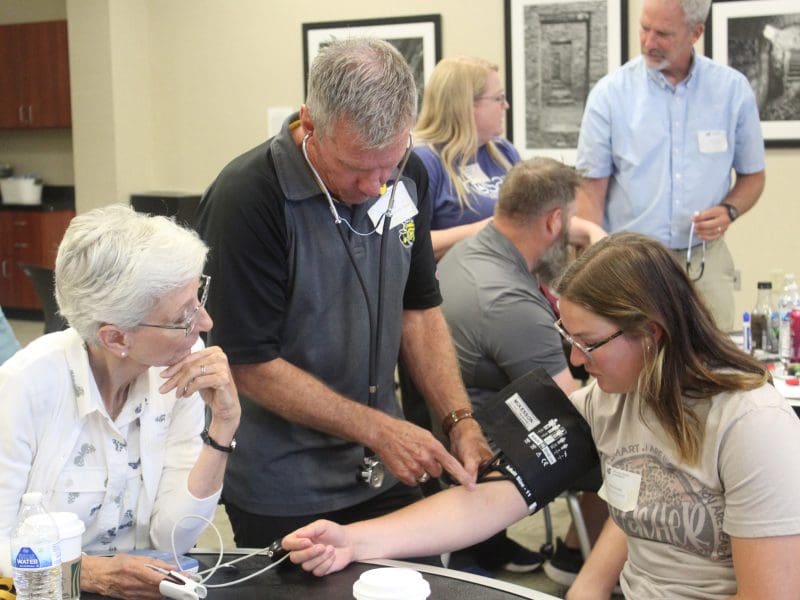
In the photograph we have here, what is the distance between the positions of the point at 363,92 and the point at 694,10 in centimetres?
218

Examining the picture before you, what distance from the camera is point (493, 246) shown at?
276cm

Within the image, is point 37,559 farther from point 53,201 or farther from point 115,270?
point 53,201

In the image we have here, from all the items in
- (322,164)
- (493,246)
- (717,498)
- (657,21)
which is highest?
(657,21)

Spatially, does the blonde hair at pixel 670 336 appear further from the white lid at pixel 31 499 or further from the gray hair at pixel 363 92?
the white lid at pixel 31 499

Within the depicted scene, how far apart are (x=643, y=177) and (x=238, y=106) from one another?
3666mm

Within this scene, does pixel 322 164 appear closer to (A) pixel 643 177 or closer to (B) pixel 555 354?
(B) pixel 555 354

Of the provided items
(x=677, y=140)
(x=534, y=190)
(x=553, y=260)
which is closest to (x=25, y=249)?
(x=677, y=140)

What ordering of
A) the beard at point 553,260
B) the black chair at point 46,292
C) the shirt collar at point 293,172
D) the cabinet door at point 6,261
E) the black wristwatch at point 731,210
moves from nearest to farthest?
the shirt collar at point 293,172 → the beard at point 553,260 → the black chair at point 46,292 → the black wristwatch at point 731,210 → the cabinet door at point 6,261

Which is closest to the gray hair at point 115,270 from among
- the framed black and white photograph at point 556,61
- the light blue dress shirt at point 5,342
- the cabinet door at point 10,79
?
the light blue dress shirt at point 5,342

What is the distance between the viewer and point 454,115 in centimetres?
350

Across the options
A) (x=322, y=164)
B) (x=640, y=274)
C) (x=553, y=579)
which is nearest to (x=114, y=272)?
(x=322, y=164)

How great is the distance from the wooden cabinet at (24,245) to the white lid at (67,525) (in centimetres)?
670

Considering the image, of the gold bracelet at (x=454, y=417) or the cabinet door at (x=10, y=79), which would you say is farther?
the cabinet door at (x=10, y=79)

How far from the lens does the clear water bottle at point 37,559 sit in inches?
53.2
